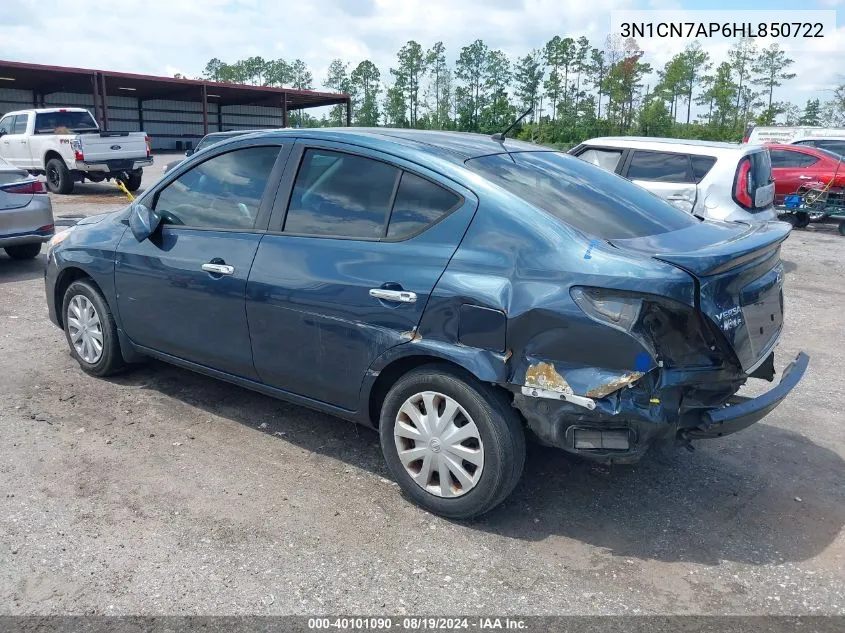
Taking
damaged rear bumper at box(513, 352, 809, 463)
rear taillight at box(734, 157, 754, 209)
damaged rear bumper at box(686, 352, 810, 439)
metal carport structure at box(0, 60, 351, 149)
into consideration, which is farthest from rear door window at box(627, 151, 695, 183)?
metal carport structure at box(0, 60, 351, 149)

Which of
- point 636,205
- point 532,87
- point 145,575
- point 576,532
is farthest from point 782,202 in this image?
point 532,87

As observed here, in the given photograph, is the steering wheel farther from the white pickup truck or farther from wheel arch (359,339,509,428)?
the white pickup truck

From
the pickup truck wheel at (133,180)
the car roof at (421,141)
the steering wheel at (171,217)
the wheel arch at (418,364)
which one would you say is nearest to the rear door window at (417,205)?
the car roof at (421,141)

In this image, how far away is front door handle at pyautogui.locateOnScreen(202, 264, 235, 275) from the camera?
13.4 ft

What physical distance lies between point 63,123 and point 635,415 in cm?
1832

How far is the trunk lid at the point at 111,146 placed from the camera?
16.5 meters

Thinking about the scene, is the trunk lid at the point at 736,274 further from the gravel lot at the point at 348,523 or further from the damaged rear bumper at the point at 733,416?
the gravel lot at the point at 348,523

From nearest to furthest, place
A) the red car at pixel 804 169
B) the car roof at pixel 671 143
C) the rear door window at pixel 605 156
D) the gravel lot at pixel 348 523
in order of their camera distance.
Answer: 1. the gravel lot at pixel 348 523
2. the car roof at pixel 671 143
3. the rear door window at pixel 605 156
4. the red car at pixel 804 169

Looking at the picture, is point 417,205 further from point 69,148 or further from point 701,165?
point 69,148

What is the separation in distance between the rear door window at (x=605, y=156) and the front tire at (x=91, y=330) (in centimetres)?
641

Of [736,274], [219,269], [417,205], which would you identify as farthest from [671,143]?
[219,269]

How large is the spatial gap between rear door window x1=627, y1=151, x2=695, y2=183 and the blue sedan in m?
5.02

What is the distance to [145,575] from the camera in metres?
3.05

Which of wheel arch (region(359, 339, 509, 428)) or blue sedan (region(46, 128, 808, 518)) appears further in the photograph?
wheel arch (region(359, 339, 509, 428))
